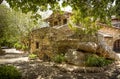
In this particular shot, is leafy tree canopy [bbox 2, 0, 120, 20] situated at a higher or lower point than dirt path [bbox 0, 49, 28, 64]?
higher

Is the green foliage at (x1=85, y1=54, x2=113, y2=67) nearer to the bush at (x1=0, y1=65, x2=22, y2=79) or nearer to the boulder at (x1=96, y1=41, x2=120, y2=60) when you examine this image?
the boulder at (x1=96, y1=41, x2=120, y2=60)

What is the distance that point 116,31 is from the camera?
30.8m

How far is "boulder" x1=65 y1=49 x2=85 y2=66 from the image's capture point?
1739cm

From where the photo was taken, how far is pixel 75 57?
57.8 feet

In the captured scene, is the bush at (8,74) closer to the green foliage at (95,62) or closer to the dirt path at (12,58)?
the green foliage at (95,62)

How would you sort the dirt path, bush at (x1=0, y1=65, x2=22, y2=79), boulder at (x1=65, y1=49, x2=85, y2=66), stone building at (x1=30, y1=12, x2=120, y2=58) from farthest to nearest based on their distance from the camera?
the dirt path
stone building at (x1=30, y1=12, x2=120, y2=58)
boulder at (x1=65, y1=49, x2=85, y2=66)
bush at (x1=0, y1=65, x2=22, y2=79)

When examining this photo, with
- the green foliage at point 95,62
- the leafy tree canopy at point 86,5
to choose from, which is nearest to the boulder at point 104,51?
the green foliage at point 95,62

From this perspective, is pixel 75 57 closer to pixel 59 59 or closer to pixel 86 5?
pixel 59 59

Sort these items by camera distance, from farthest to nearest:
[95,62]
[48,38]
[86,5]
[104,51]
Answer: [48,38], [104,51], [95,62], [86,5]

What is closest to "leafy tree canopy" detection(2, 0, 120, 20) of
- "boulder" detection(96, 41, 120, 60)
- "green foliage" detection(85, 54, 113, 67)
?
"green foliage" detection(85, 54, 113, 67)

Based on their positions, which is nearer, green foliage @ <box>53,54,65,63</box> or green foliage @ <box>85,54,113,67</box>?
green foliage @ <box>85,54,113,67</box>

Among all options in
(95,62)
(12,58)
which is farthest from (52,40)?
(12,58)

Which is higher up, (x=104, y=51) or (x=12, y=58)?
(x=104, y=51)

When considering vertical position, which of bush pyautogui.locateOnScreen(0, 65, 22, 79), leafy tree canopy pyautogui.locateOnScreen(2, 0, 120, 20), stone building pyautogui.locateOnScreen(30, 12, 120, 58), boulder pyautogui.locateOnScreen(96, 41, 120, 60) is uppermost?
leafy tree canopy pyautogui.locateOnScreen(2, 0, 120, 20)
